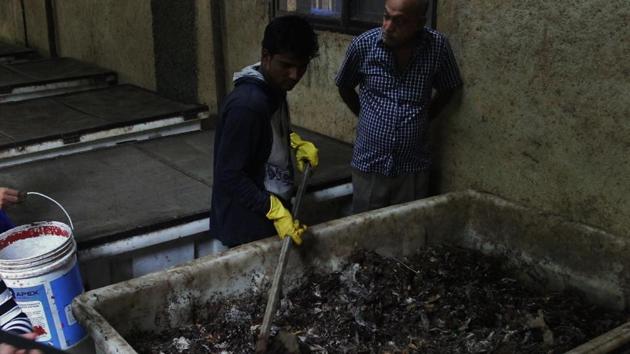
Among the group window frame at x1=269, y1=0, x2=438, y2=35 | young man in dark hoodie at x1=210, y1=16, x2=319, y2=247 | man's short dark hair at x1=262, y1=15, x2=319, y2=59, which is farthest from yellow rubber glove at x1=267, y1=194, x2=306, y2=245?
window frame at x1=269, y1=0, x2=438, y2=35

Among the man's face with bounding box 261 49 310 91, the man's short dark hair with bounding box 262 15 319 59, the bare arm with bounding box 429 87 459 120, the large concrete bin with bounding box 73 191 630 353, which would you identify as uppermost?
the man's short dark hair with bounding box 262 15 319 59

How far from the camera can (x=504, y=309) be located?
106 inches

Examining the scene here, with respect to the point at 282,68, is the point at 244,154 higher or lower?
→ lower

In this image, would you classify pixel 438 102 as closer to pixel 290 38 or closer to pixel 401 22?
pixel 401 22

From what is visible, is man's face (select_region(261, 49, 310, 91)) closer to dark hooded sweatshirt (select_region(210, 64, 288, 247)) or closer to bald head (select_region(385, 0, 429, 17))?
dark hooded sweatshirt (select_region(210, 64, 288, 247))

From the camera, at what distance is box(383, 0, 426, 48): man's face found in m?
2.76

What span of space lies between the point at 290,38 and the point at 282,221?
2.48 feet

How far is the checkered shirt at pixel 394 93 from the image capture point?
2.99 m

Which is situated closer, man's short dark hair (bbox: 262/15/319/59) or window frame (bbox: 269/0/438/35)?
man's short dark hair (bbox: 262/15/319/59)

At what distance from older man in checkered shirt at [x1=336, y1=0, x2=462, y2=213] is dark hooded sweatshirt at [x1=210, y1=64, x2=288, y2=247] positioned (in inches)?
26.1

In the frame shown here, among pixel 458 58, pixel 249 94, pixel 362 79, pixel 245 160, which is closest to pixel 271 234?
pixel 245 160

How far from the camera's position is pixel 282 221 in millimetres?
2539

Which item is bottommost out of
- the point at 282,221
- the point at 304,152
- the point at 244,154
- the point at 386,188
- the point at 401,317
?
the point at 401,317

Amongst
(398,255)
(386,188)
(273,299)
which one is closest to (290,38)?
(273,299)
